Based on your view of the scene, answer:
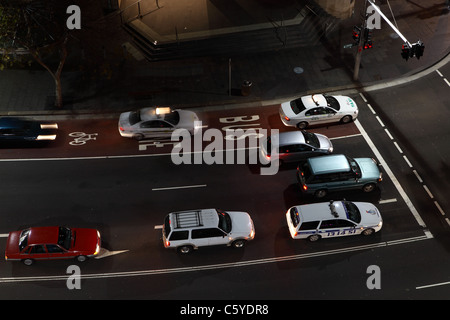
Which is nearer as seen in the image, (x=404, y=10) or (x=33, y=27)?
(x=33, y=27)

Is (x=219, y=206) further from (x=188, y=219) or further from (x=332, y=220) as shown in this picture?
(x=332, y=220)

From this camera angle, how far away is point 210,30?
3522 centimetres

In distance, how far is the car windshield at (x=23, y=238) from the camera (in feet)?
70.8

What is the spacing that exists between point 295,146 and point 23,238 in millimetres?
14255

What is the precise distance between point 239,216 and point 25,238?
985 centimetres

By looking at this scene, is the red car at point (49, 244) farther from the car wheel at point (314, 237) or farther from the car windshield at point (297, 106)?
the car windshield at point (297, 106)

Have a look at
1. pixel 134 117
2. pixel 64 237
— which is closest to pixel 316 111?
pixel 134 117

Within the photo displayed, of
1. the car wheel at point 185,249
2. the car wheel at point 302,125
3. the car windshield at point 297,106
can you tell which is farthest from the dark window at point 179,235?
Answer: the car windshield at point 297,106

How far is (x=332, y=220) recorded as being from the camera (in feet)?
73.3

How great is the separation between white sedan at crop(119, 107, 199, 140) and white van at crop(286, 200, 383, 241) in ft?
29.1

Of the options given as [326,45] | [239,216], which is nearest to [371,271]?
[239,216]
